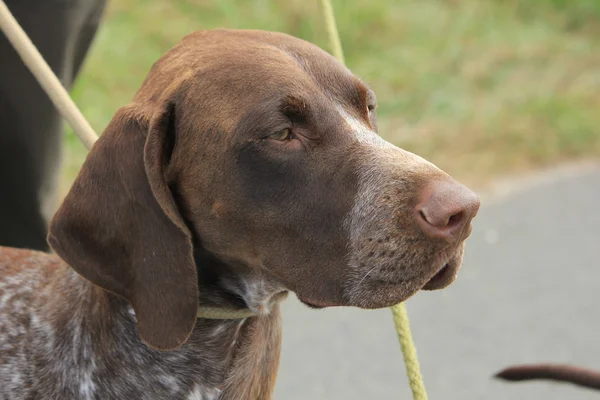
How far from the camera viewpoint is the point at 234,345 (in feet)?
10.3

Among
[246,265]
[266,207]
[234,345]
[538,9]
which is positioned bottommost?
[538,9]

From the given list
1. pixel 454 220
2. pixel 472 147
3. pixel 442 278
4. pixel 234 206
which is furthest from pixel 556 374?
pixel 472 147

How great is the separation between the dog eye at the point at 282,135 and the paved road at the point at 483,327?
246 cm

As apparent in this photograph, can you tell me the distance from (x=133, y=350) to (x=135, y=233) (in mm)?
399

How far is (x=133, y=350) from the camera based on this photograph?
3.02m

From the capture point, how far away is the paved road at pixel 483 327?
513 centimetres

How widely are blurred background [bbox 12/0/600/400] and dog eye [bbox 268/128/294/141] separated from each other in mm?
871

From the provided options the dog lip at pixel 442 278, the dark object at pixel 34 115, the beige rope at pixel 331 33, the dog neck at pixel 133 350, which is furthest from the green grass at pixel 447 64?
the dog lip at pixel 442 278

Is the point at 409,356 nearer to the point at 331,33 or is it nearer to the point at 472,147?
the point at 331,33

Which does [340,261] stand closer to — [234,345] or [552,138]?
[234,345]

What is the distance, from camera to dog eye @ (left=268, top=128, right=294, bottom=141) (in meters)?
2.83

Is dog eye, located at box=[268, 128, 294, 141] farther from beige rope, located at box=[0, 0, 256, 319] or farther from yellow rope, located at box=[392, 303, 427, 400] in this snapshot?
yellow rope, located at box=[392, 303, 427, 400]

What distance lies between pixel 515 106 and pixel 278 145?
19.1 ft

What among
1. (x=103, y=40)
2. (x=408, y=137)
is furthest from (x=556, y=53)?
(x=103, y=40)
